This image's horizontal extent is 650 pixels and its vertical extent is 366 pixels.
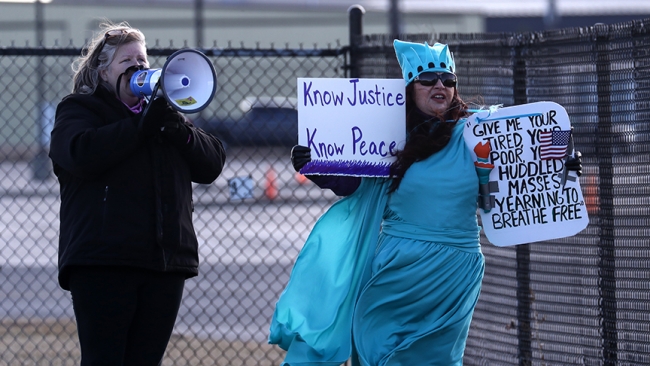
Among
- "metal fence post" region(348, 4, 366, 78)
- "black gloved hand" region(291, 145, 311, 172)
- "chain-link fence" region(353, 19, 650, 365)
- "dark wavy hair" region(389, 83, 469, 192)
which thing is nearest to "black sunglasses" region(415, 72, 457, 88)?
"dark wavy hair" region(389, 83, 469, 192)

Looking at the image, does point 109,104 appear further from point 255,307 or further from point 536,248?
point 255,307

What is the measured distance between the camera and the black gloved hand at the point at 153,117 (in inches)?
127

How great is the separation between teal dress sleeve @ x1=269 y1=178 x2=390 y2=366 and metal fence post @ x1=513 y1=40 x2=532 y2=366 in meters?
1.21

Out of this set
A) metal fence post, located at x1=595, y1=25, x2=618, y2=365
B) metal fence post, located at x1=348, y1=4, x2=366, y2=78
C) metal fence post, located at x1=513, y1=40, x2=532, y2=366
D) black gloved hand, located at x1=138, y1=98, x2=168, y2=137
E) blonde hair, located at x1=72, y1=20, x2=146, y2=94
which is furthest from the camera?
metal fence post, located at x1=348, y1=4, x2=366, y2=78

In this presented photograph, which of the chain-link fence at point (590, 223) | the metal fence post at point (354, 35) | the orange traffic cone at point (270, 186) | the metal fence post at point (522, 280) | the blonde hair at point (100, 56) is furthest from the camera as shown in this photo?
the orange traffic cone at point (270, 186)

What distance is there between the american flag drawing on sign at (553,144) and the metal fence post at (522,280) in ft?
3.02

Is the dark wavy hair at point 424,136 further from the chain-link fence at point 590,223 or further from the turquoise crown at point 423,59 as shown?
the chain-link fence at point 590,223

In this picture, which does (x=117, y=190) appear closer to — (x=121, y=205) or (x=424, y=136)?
(x=121, y=205)

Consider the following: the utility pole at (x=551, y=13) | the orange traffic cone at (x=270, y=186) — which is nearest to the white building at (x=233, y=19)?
the utility pole at (x=551, y=13)

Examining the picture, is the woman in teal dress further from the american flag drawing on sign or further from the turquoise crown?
the american flag drawing on sign

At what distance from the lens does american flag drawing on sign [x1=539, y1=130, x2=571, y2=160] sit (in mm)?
3566

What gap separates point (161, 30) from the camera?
26.8 metres

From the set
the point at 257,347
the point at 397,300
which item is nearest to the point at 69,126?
the point at 397,300

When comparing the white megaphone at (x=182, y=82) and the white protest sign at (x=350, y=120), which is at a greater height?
the white megaphone at (x=182, y=82)
